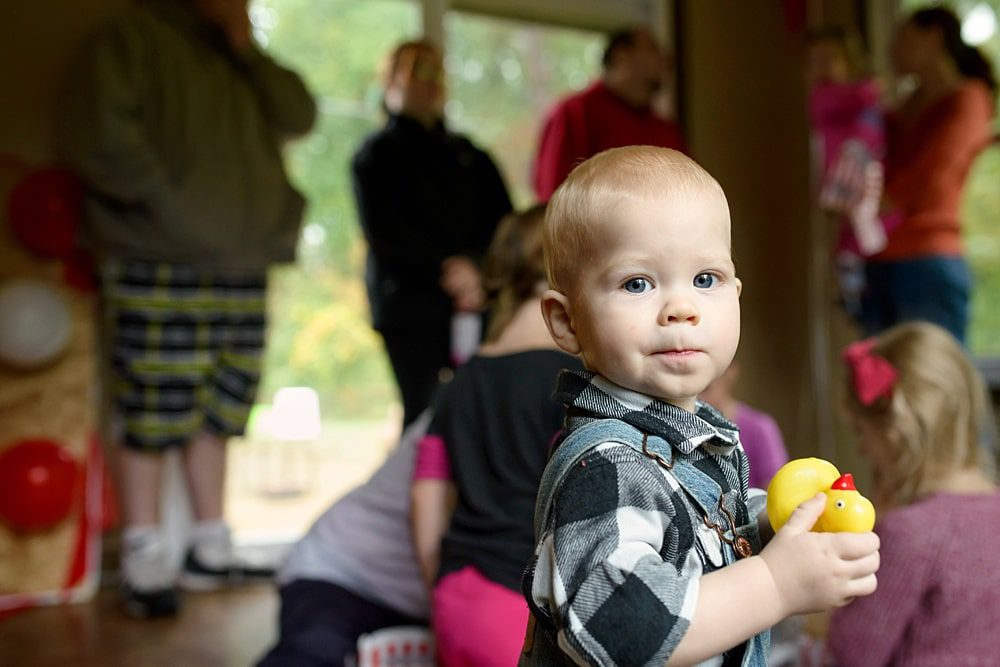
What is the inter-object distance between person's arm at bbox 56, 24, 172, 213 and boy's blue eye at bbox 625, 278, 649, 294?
7.00ft

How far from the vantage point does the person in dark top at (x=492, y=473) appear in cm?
142

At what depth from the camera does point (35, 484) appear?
9.13 feet

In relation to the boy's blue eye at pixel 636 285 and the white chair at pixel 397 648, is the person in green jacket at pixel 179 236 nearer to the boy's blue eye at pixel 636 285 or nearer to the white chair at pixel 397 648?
the white chair at pixel 397 648

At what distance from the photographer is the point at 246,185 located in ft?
9.55

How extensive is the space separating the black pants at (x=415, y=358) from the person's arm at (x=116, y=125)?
73 cm

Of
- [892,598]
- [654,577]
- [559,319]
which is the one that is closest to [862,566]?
[654,577]

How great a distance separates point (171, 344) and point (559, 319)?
210cm

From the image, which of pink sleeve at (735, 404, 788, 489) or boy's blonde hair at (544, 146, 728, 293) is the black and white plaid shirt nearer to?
boy's blonde hair at (544, 146, 728, 293)

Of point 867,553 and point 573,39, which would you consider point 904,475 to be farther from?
point 573,39

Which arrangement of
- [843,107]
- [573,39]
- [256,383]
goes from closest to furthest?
1. [256,383]
2. [843,107]
3. [573,39]

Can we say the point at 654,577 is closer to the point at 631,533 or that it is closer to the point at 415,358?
the point at 631,533

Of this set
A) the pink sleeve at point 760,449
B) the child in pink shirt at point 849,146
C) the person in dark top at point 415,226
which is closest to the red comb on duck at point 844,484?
the pink sleeve at point 760,449

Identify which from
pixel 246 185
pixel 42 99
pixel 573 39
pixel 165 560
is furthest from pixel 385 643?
pixel 573 39

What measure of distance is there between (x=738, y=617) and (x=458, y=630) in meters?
0.79
